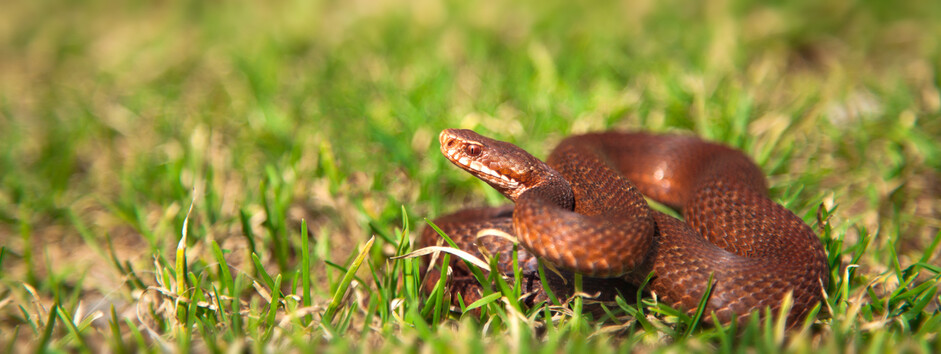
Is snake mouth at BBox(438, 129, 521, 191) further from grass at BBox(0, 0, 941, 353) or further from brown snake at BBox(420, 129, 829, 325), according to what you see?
grass at BBox(0, 0, 941, 353)

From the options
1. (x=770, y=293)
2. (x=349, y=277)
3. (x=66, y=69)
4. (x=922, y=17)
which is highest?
(x=922, y=17)

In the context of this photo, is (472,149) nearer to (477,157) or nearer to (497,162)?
(477,157)

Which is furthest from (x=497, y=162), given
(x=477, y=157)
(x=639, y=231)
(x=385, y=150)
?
(x=385, y=150)

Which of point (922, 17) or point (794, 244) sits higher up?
point (922, 17)

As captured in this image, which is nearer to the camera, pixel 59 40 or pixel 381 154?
pixel 381 154

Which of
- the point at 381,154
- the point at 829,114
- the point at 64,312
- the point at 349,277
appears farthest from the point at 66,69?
the point at 829,114

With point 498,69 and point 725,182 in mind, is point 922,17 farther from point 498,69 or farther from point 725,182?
point 725,182
